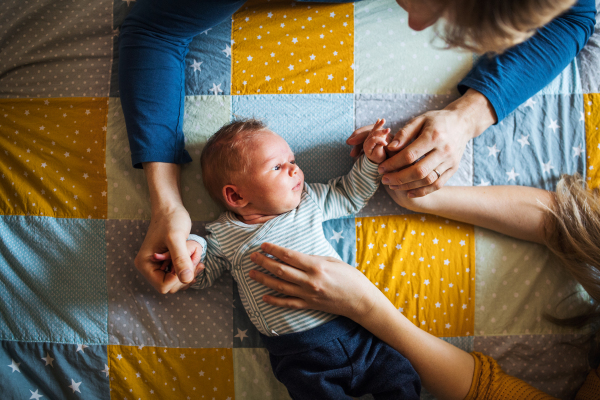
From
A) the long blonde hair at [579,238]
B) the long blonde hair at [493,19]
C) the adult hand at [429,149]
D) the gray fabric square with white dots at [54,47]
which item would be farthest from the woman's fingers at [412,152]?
the gray fabric square with white dots at [54,47]

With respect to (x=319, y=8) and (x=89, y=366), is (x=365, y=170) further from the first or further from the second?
(x=89, y=366)

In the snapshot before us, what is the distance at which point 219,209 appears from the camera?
1104 mm

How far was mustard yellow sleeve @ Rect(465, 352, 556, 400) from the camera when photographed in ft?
2.98

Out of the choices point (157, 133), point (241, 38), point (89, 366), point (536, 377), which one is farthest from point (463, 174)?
point (89, 366)

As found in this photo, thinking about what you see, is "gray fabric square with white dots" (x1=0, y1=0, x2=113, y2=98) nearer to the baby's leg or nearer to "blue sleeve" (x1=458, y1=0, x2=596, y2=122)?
the baby's leg

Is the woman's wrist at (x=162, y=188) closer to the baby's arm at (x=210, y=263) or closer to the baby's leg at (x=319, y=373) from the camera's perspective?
the baby's arm at (x=210, y=263)

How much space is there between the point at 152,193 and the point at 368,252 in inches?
25.7

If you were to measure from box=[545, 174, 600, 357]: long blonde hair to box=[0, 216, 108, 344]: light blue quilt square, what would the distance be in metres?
1.33

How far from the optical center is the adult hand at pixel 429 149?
895 millimetres

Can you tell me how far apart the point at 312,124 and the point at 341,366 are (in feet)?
2.27

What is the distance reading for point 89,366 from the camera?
108 centimetres

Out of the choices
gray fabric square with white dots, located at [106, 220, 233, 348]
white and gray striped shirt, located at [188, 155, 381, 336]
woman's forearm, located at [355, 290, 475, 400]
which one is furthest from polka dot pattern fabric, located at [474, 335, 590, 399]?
gray fabric square with white dots, located at [106, 220, 233, 348]

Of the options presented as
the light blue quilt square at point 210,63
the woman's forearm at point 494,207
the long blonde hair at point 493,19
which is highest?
the long blonde hair at point 493,19

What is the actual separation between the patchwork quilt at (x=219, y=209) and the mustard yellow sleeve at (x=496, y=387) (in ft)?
0.34
